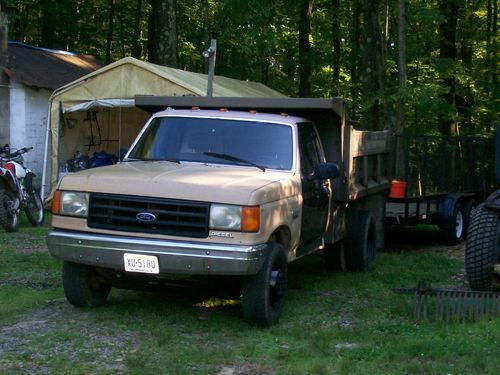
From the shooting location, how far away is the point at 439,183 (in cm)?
1298

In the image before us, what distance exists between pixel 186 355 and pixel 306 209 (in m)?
2.45

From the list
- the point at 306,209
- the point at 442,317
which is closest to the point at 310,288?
the point at 306,209

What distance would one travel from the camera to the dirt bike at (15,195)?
12.1 meters

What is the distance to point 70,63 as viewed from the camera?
22281mm

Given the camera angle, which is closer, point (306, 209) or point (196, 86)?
point (306, 209)

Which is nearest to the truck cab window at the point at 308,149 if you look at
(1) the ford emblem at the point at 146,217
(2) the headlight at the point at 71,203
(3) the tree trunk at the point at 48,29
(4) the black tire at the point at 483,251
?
(4) the black tire at the point at 483,251

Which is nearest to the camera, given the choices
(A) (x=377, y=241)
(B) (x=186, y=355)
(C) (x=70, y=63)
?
(B) (x=186, y=355)

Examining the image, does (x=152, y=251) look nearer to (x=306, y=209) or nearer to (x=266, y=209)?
(x=266, y=209)

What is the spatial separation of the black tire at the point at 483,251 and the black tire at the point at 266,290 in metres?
2.09

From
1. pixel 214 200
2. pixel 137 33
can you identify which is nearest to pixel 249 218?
pixel 214 200

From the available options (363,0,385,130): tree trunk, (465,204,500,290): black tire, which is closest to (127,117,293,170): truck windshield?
(465,204,500,290): black tire

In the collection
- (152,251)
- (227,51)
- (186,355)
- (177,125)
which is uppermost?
(227,51)

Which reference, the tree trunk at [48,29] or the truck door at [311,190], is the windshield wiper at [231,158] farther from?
the tree trunk at [48,29]

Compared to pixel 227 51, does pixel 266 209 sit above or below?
below
